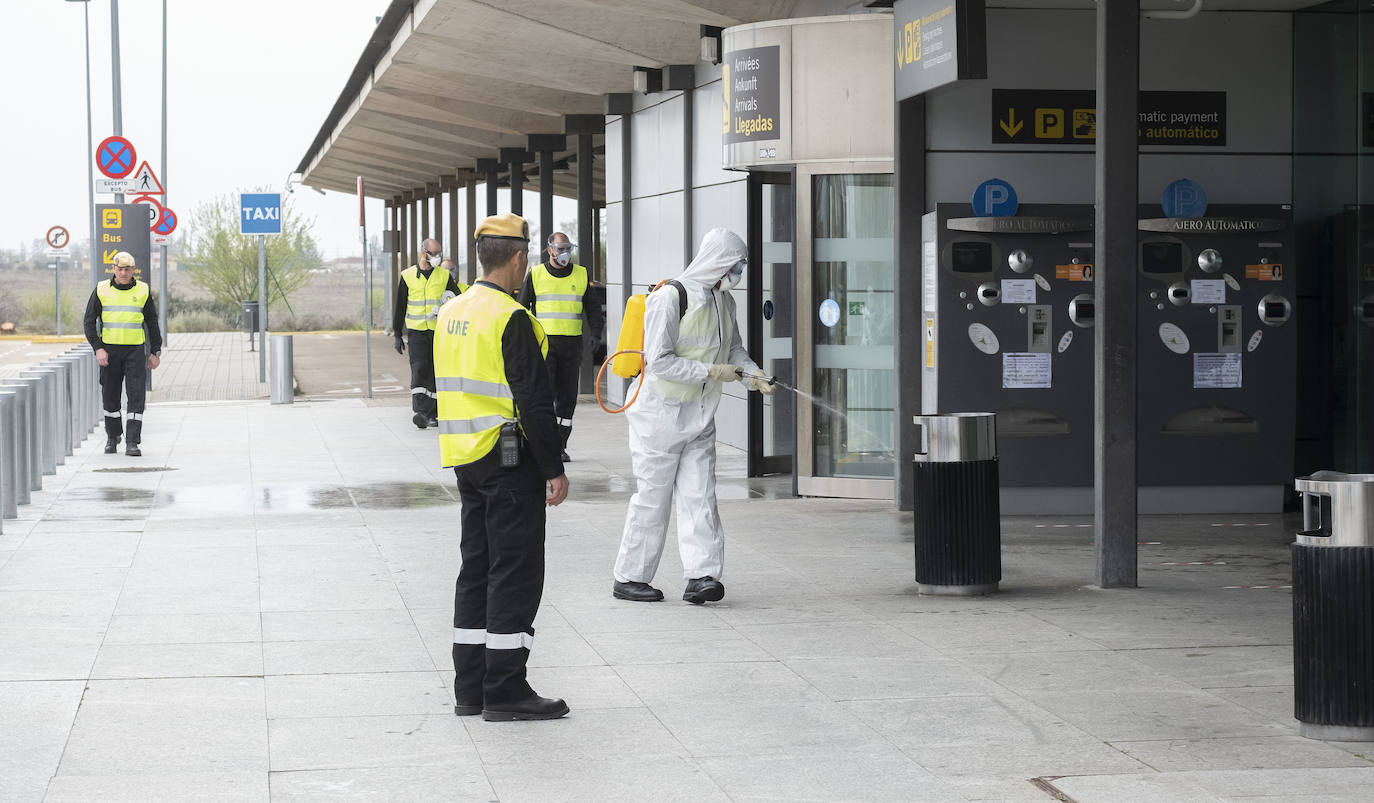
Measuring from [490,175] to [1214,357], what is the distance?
2428cm

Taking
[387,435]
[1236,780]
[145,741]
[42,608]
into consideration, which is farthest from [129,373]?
[1236,780]

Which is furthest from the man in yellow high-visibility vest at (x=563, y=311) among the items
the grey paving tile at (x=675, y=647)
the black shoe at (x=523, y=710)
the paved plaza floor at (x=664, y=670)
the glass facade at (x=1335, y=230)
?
the black shoe at (x=523, y=710)

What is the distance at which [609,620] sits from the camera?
7.71 meters

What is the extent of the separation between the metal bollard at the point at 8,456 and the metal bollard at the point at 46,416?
5.19 ft

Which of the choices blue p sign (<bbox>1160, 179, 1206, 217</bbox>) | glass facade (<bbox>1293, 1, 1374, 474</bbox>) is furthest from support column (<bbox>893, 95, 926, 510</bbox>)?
glass facade (<bbox>1293, 1, 1374, 474</bbox>)

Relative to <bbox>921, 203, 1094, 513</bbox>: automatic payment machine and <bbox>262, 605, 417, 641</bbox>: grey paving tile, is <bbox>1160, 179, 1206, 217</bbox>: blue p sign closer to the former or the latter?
<bbox>921, 203, 1094, 513</bbox>: automatic payment machine

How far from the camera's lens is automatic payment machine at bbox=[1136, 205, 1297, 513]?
435 inches

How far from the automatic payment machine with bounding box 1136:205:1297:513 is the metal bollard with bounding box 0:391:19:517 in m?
7.21

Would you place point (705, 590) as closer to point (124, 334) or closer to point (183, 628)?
point (183, 628)

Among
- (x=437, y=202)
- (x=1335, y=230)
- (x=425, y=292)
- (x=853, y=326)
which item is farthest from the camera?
(x=437, y=202)

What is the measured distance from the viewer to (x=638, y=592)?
8.16 meters

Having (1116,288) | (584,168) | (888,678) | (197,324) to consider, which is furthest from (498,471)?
(197,324)

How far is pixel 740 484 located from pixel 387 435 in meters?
5.22

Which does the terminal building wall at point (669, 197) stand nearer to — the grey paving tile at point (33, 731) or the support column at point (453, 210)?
the grey paving tile at point (33, 731)
